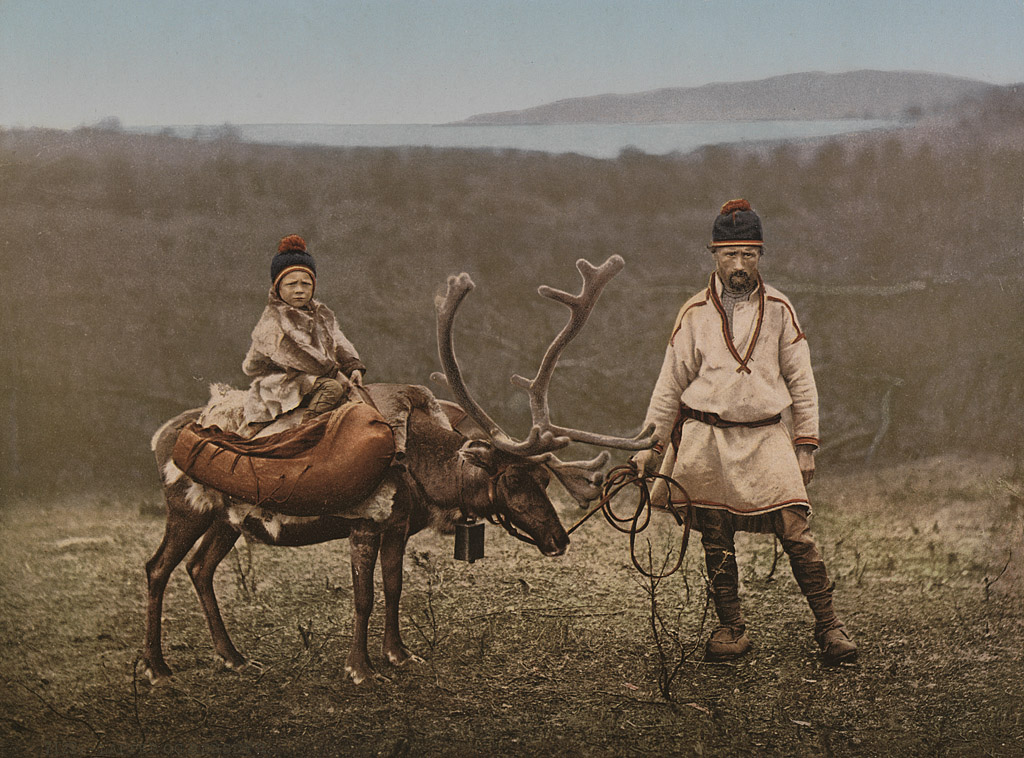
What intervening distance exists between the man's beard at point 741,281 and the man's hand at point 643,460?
666 millimetres

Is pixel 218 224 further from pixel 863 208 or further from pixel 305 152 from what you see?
pixel 863 208

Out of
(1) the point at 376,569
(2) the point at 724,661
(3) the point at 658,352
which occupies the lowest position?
(2) the point at 724,661

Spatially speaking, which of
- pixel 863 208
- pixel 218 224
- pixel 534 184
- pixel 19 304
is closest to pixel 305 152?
pixel 218 224

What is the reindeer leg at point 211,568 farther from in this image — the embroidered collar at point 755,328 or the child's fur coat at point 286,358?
the embroidered collar at point 755,328

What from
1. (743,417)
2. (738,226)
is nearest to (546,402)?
(743,417)

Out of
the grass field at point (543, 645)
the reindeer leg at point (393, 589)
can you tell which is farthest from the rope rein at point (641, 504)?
the reindeer leg at point (393, 589)

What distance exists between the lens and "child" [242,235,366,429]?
400cm

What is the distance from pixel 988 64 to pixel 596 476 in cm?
227

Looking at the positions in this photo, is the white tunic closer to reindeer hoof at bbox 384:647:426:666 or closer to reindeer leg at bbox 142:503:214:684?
reindeer hoof at bbox 384:647:426:666

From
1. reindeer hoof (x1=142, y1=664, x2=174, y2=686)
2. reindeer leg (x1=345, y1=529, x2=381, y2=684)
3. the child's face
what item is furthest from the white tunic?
reindeer hoof (x1=142, y1=664, x2=174, y2=686)

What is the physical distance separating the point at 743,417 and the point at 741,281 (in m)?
0.49

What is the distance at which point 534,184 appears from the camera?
4.41 metres

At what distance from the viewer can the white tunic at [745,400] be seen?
396 centimetres

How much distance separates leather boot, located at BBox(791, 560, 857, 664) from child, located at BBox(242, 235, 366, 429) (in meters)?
1.78
